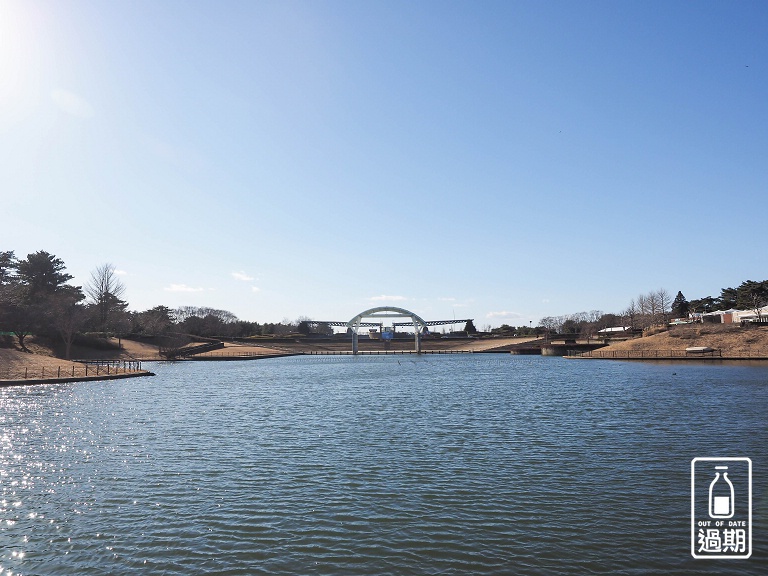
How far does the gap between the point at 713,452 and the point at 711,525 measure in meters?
8.95

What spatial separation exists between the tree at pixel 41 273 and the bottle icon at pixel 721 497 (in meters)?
105

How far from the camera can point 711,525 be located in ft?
43.5

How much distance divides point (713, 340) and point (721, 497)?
9080cm

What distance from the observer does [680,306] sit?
561 feet

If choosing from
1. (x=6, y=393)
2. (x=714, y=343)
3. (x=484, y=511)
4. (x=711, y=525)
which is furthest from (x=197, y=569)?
Result: (x=714, y=343)

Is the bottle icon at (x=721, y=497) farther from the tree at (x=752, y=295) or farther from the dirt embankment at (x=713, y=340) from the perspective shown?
the tree at (x=752, y=295)

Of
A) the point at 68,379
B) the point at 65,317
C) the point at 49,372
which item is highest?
the point at 65,317

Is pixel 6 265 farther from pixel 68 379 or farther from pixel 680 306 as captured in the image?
pixel 680 306

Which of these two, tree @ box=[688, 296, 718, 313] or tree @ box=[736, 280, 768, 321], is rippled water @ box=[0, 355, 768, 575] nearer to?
tree @ box=[736, 280, 768, 321]

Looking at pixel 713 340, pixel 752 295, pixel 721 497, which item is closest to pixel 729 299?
pixel 752 295

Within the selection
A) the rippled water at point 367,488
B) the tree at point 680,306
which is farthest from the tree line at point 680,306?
the rippled water at point 367,488

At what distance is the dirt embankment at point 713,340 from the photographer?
8606cm

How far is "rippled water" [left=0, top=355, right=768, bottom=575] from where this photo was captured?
11.5 m

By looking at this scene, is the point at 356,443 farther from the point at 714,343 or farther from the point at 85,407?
the point at 714,343
